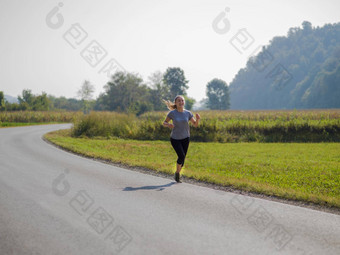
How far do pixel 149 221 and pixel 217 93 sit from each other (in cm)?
12357

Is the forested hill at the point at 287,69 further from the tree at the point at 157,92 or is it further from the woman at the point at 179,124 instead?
the woman at the point at 179,124

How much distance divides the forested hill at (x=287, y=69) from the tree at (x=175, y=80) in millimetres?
46137

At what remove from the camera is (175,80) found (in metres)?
A: 105

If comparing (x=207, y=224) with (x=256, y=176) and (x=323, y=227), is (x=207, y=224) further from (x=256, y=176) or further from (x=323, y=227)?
(x=256, y=176)

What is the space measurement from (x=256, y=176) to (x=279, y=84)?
152 meters

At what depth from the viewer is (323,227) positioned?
4.46m

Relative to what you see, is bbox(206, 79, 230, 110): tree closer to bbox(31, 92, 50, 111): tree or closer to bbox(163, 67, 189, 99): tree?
bbox(163, 67, 189, 99): tree

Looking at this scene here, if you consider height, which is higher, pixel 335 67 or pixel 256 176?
pixel 256 176

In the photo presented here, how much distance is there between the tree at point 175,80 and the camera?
104875 mm

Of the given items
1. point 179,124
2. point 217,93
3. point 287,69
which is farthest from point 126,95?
point 287,69

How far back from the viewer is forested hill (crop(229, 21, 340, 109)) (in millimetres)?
139125

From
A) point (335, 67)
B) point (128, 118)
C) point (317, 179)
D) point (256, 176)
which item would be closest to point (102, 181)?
point (256, 176)

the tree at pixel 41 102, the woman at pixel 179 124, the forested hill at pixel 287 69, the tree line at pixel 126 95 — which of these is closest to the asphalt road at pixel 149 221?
the woman at pixel 179 124

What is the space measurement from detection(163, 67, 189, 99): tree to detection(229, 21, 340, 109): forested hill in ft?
151
